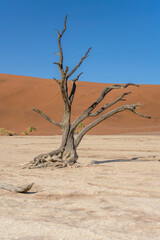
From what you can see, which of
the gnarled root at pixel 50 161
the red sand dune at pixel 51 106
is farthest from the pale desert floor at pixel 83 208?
the red sand dune at pixel 51 106

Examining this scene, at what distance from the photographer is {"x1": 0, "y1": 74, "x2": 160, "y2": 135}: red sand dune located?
25281mm

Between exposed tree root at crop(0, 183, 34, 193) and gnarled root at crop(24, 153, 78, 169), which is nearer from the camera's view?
Result: exposed tree root at crop(0, 183, 34, 193)

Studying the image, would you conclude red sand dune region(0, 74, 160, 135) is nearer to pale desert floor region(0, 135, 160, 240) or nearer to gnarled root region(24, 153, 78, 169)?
gnarled root region(24, 153, 78, 169)

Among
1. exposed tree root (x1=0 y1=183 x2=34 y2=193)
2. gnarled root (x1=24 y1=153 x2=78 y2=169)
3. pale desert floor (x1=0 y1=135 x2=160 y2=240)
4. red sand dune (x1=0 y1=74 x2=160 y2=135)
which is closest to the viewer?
pale desert floor (x1=0 y1=135 x2=160 y2=240)

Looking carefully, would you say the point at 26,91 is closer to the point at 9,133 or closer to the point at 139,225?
the point at 9,133

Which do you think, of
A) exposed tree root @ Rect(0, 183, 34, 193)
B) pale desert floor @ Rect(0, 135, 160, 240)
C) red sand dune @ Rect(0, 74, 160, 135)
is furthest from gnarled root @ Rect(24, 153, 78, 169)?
red sand dune @ Rect(0, 74, 160, 135)

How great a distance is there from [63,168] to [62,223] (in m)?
4.28

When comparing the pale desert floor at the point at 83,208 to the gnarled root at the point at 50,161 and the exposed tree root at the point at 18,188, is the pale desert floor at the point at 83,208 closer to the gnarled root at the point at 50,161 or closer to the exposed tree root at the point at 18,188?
the exposed tree root at the point at 18,188

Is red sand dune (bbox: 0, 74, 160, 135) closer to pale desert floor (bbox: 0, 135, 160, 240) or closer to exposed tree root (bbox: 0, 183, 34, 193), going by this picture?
pale desert floor (bbox: 0, 135, 160, 240)

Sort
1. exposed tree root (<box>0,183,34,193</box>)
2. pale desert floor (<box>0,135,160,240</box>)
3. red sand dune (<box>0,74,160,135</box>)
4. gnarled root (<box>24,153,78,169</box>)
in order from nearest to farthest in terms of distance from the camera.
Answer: pale desert floor (<box>0,135,160,240</box>) → exposed tree root (<box>0,183,34,193</box>) → gnarled root (<box>24,153,78,169</box>) → red sand dune (<box>0,74,160,135</box>)

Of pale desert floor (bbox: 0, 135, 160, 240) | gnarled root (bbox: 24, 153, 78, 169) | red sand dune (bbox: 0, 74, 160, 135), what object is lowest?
pale desert floor (bbox: 0, 135, 160, 240)

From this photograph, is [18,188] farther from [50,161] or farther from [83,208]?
[50,161]

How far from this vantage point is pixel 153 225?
293 centimetres

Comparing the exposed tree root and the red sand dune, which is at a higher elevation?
the red sand dune
